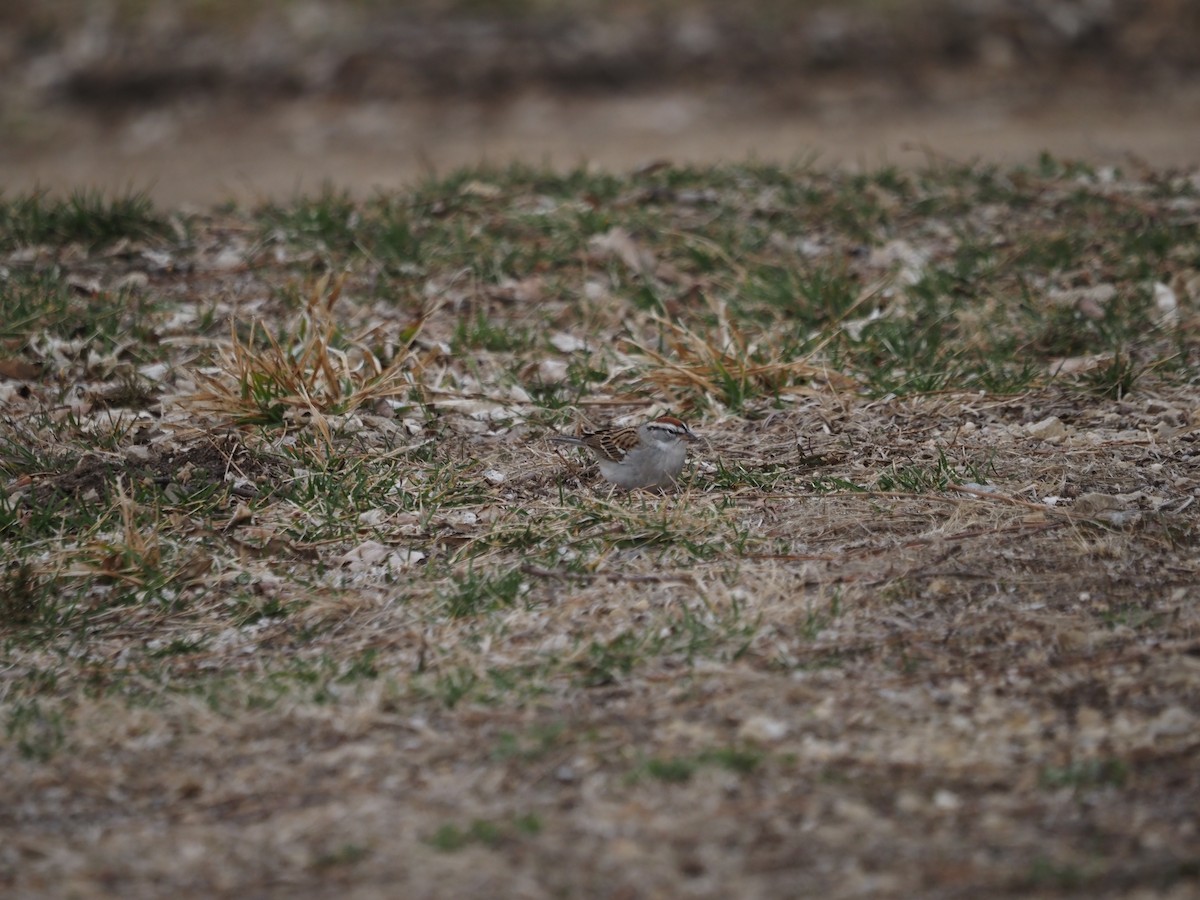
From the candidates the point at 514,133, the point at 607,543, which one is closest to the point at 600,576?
the point at 607,543

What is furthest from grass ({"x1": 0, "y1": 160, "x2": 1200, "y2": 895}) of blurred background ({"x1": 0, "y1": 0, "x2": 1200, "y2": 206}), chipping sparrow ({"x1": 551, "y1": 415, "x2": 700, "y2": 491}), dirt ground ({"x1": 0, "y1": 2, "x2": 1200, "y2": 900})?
blurred background ({"x1": 0, "y1": 0, "x2": 1200, "y2": 206})

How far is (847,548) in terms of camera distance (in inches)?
163

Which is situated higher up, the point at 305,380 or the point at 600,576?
the point at 305,380

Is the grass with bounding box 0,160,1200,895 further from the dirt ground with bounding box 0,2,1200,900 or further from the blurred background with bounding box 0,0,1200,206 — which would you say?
the blurred background with bounding box 0,0,1200,206

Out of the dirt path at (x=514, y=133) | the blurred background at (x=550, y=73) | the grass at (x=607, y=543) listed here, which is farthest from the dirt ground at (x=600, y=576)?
the blurred background at (x=550, y=73)

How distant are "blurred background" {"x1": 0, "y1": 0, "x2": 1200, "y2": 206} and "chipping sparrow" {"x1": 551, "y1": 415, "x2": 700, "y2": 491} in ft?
33.1

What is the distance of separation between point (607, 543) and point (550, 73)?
11834 mm

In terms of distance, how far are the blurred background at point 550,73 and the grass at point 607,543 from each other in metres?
7.64

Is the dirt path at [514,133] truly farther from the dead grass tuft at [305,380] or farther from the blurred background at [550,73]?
the dead grass tuft at [305,380]

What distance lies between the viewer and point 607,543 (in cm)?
427

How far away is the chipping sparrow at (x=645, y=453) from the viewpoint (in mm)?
4496

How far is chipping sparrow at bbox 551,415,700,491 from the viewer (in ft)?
14.8

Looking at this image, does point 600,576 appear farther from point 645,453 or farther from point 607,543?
point 645,453

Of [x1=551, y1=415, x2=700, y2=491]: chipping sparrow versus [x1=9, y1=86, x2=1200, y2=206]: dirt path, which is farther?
[x1=9, y1=86, x2=1200, y2=206]: dirt path
